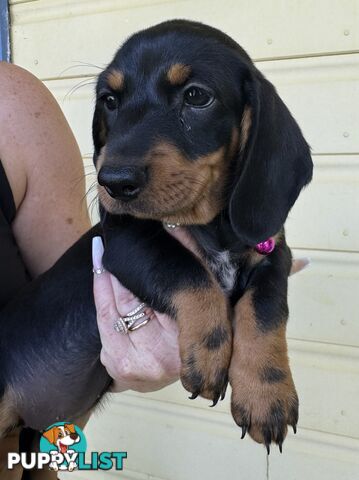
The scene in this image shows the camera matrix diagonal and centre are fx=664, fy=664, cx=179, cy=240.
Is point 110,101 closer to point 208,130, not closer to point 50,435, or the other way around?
point 208,130

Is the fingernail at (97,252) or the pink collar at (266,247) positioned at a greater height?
the fingernail at (97,252)

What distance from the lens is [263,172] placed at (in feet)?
5.63

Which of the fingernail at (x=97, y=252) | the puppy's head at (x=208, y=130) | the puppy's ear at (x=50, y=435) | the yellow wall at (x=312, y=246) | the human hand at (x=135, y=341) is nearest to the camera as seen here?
the puppy's head at (x=208, y=130)

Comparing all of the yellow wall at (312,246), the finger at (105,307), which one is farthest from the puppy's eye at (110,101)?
the yellow wall at (312,246)

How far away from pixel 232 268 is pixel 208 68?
57cm

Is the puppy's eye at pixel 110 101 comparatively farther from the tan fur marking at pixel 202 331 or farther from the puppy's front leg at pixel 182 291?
the tan fur marking at pixel 202 331

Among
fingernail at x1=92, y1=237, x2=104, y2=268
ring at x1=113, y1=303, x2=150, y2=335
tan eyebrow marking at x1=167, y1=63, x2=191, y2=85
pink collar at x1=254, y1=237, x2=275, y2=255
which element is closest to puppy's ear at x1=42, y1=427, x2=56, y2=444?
ring at x1=113, y1=303, x2=150, y2=335

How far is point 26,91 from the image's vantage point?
2.26m

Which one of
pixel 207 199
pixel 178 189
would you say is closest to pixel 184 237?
A: pixel 207 199

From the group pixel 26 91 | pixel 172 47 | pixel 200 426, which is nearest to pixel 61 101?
pixel 26 91

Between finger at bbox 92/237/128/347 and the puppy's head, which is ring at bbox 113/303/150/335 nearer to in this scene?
finger at bbox 92/237/128/347

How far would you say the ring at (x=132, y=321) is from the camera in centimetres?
181

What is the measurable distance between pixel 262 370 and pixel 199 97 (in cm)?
72

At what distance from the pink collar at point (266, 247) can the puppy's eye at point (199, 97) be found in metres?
0.42
